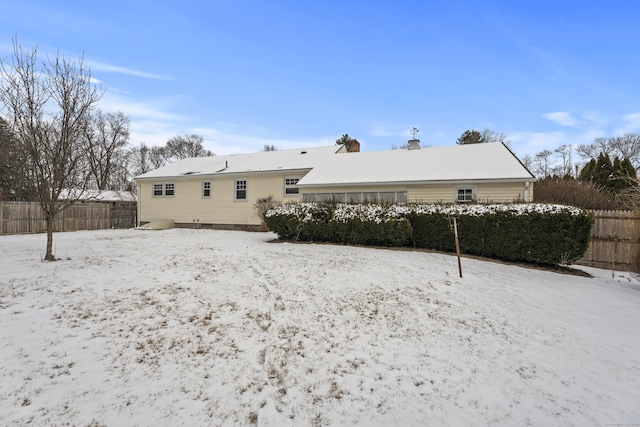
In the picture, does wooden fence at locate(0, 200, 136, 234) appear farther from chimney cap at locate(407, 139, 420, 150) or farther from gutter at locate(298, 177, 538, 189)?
chimney cap at locate(407, 139, 420, 150)

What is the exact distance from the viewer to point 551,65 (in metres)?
11.7

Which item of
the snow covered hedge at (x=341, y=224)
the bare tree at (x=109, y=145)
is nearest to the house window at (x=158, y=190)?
the snow covered hedge at (x=341, y=224)

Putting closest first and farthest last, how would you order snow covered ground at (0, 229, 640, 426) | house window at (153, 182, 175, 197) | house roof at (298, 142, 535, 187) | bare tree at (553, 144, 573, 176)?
snow covered ground at (0, 229, 640, 426) → house roof at (298, 142, 535, 187) → house window at (153, 182, 175, 197) → bare tree at (553, 144, 573, 176)

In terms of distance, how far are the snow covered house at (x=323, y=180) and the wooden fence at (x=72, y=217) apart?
1.52 meters

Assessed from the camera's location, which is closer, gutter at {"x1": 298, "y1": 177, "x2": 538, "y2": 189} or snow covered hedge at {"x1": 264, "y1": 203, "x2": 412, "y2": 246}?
snow covered hedge at {"x1": 264, "y1": 203, "x2": 412, "y2": 246}

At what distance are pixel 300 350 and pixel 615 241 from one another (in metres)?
12.5

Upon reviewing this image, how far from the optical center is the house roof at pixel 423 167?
45.7 ft

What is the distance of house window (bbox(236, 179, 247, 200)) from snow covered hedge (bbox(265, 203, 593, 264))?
21.4ft

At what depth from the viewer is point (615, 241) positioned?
428 inches

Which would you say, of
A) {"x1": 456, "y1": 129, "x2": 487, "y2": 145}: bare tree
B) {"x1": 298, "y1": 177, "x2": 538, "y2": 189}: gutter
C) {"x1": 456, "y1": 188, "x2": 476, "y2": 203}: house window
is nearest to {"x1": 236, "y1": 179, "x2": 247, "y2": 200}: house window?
{"x1": 298, "y1": 177, "x2": 538, "y2": 189}: gutter

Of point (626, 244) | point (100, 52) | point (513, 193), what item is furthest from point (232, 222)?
point (626, 244)

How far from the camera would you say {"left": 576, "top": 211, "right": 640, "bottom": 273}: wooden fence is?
10.6 metres

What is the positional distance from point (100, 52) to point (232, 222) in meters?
11.5

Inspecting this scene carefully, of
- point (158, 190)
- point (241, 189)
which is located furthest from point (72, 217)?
point (241, 189)
